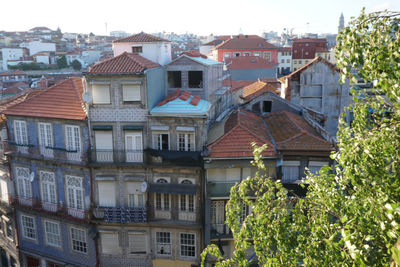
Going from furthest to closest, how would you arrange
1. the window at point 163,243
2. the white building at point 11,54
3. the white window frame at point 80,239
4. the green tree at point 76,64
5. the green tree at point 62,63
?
the white building at point 11,54 < the green tree at point 76,64 < the green tree at point 62,63 < the white window frame at point 80,239 < the window at point 163,243

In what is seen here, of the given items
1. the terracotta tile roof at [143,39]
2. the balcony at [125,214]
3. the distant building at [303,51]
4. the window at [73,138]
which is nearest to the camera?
the balcony at [125,214]

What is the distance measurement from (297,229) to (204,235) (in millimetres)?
Result: 14334

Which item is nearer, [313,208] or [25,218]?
[313,208]

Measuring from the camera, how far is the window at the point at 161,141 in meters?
22.3

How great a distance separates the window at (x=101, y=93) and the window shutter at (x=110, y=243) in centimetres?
873

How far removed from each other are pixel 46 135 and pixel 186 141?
30.7 ft

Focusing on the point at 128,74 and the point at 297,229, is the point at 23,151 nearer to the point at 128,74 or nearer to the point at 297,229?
the point at 128,74

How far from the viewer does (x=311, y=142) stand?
71.7 feet

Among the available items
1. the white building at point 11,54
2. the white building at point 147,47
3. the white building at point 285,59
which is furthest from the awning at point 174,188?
the white building at point 11,54

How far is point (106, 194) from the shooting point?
76.2 ft

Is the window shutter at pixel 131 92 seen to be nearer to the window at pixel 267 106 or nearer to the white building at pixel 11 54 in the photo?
the window at pixel 267 106

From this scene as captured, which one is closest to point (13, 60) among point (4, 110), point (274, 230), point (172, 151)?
point (4, 110)

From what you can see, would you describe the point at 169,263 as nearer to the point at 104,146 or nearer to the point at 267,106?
the point at 104,146

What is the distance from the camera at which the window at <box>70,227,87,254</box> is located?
24484 millimetres
